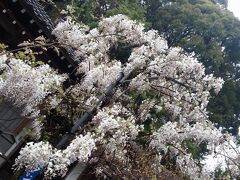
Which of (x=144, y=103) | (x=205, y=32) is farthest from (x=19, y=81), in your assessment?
(x=205, y=32)

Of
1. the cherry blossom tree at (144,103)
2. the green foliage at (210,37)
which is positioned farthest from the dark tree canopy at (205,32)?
the cherry blossom tree at (144,103)

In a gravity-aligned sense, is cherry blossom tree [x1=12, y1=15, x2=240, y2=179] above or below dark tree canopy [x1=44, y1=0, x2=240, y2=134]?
below

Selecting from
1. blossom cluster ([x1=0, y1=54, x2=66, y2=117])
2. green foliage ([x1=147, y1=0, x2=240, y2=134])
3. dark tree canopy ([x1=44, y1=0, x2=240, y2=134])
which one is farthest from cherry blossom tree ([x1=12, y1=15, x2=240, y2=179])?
green foliage ([x1=147, y1=0, x2=240, y2=134])

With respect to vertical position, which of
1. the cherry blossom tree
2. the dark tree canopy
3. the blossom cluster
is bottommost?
the blossom cluster

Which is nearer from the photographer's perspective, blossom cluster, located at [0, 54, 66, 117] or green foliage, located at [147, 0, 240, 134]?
blossom cluster, located at [0, 54, 66, 117]

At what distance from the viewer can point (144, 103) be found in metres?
10.4

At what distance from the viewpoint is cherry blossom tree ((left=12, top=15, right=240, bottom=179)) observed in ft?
29.7

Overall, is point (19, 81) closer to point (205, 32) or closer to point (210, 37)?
point (205, 32)

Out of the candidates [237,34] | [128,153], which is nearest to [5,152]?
[128,153]

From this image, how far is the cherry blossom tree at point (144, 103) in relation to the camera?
9055 mm

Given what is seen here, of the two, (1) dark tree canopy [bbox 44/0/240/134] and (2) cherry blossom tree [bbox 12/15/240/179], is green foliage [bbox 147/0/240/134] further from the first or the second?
(2) cherry blossom tree [bbox 12/15/240/179]

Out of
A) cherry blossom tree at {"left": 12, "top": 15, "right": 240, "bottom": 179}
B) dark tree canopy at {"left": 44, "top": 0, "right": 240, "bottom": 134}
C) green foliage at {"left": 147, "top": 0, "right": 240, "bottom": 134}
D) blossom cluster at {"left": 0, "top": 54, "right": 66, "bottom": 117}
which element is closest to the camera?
blossom cluster at {"left": 0, "top": 54, "right": 66, "bottom": 117}

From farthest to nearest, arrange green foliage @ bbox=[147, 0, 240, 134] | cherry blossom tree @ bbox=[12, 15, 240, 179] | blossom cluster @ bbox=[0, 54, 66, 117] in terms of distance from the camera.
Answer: green foliage @ bbox=[147, 0, 240, 134]
cherry blossom tree @ bbox=[12, 15, 240, 179]
blossom cluster @ bbox=[0, 54, 66, 117]

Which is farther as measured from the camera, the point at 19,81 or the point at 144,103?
the point at 144,103
